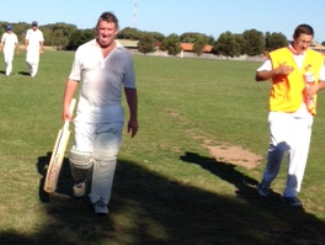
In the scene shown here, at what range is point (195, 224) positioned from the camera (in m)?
6.64

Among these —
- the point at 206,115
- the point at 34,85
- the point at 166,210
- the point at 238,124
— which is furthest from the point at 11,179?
the point at 34,85

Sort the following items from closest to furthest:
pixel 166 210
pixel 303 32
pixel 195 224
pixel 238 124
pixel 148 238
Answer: pixel 148 238, pixel 195 224, pixel 166 210, pixel 303 32, pixel 238 124

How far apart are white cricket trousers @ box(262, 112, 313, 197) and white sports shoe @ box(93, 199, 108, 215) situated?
7.20 feet

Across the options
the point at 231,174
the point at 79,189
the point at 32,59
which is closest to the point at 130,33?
the point at 32,59

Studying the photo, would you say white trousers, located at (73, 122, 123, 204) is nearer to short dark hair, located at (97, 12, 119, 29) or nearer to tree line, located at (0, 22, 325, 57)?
short dark hair, located at (97, 12, 119, 29)

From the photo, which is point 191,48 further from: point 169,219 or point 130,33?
point 169,219

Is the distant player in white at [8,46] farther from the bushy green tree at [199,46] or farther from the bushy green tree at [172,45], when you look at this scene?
the bushy green tree at [199,46]

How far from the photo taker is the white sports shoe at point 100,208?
669 centimetres

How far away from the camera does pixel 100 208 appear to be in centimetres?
671

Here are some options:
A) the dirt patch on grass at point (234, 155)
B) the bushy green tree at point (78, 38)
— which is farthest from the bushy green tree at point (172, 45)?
the dirt patch on grass at point (234, 155)

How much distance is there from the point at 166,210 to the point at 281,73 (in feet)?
6.43

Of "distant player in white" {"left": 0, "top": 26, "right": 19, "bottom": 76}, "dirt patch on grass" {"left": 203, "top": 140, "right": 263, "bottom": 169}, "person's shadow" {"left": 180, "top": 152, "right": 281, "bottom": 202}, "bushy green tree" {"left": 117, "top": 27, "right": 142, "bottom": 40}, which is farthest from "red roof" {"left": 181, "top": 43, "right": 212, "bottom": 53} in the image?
"person's shadow" {"left": 180, "top": 152, "right": 281, "bottom": 202}

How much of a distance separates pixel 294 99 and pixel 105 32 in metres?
2.38

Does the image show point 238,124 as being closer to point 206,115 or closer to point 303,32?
point 206,115
